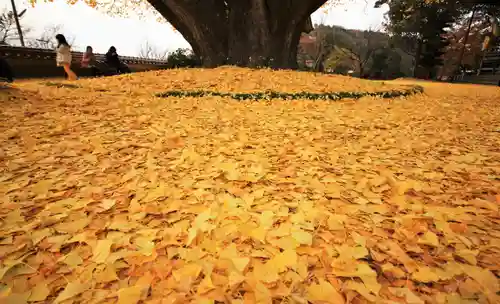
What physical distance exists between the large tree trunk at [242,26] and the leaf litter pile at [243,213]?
22.8 feet

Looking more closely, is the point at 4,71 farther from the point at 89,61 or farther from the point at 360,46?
the point at 360,46

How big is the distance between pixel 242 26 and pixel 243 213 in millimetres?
9488

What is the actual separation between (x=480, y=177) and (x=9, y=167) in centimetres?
394

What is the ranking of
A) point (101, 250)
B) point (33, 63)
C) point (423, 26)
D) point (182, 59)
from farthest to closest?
point (423, 26) → point (182, 59) → point (33, 63) → point (101, 250)

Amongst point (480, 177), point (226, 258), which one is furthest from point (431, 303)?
point (480, 177)

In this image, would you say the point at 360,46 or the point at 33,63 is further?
the point at 360,46

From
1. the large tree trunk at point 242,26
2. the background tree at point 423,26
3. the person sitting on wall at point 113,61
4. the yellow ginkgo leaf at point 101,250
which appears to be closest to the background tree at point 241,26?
the large tree trunk at point 242,26

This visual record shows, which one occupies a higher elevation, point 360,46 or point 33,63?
point 360,46

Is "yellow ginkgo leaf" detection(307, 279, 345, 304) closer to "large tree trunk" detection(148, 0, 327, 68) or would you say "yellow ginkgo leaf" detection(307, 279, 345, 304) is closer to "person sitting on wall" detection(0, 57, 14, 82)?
"large tree trunk" detection(148, 0, 327, 68)

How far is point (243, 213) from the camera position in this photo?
6.03ft

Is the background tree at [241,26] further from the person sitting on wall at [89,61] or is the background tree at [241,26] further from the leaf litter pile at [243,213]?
the leaf litter pile at [243,213]

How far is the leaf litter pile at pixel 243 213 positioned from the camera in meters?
1.34

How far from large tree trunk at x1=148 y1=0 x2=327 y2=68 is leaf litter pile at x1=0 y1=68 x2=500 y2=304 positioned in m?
6.95

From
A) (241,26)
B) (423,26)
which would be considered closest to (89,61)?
(241,26)
